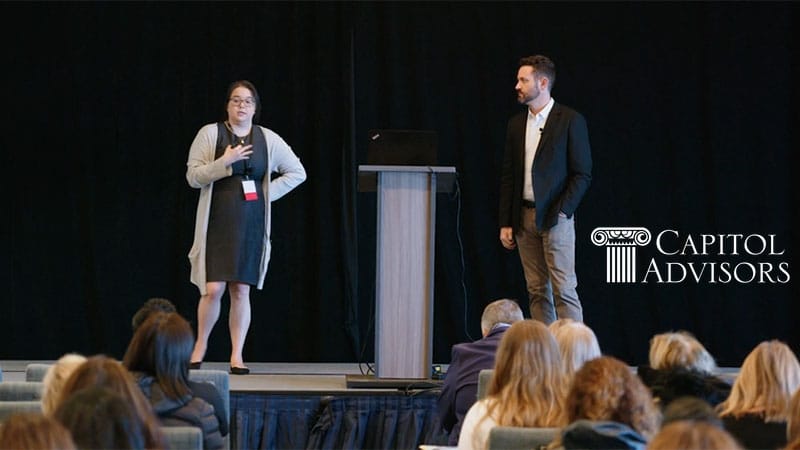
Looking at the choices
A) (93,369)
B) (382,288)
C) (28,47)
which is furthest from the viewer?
(28,47)

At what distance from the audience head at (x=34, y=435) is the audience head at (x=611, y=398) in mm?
1294

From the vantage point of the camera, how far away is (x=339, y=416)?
564 centimetres

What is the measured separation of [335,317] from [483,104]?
1.70 m

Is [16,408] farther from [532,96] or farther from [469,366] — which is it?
[532,96]

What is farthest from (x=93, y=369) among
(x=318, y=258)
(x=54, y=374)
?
(x=318, y=258)

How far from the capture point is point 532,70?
5.74 meters

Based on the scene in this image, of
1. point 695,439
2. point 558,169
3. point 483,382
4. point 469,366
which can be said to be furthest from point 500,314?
point 695,439

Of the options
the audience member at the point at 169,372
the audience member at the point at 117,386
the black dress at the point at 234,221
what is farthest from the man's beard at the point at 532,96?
the audience member at the point at 117,386

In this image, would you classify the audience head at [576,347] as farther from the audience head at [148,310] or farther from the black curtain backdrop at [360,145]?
the black curtain backdrop at [360,145]

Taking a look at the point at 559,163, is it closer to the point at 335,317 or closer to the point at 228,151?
the point at 228,151

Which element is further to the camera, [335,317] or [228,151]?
[335,317]

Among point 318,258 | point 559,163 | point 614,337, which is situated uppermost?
point 559,163

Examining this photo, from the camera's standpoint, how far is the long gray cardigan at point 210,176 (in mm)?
5805

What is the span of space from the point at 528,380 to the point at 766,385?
2.37 ft
